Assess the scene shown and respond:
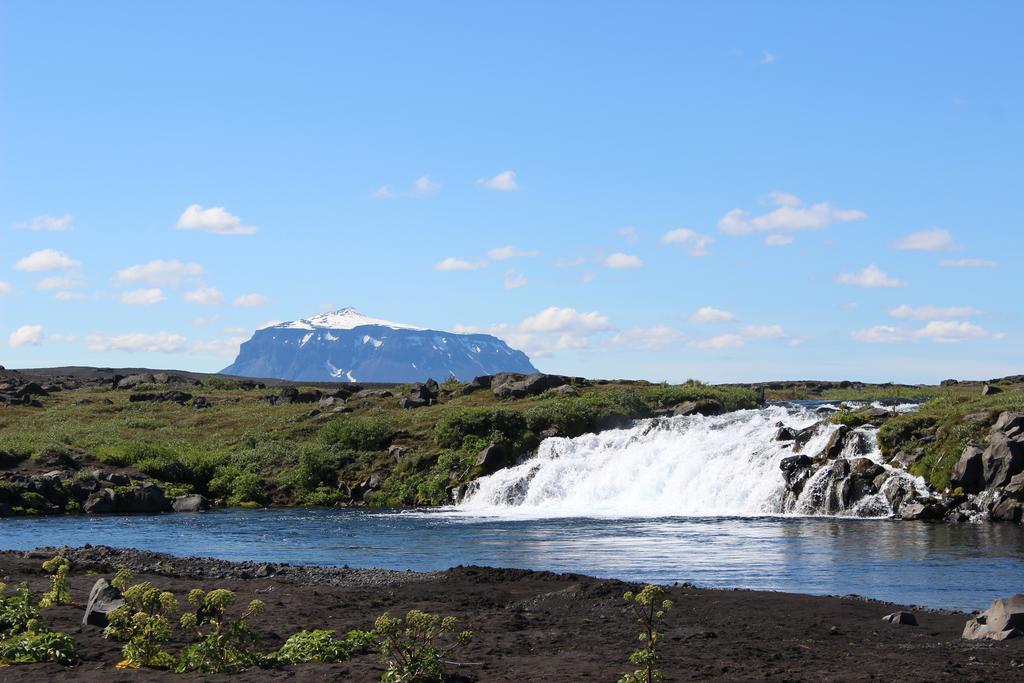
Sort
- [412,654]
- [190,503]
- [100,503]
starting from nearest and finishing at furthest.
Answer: [412,654]
[100,503]
[190,503]

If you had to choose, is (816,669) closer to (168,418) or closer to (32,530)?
(32,530)

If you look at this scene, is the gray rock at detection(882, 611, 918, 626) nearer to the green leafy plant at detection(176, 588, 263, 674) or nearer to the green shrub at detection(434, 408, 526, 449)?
the green leafy plant at detection(176, 588, 263, 674)

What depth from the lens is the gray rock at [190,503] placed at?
54550mm

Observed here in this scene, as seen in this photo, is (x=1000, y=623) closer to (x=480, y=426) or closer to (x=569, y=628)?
(x=569, y=628)

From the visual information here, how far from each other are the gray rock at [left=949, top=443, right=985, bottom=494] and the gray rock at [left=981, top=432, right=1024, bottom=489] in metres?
0.19

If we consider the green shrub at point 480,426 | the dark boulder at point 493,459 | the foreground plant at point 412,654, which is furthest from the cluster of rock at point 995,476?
the foreground plant at point 412,654

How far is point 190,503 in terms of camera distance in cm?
5491

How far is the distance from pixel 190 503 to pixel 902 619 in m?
41.9

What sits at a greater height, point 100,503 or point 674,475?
point 674,475

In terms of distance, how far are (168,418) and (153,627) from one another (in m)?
72.0

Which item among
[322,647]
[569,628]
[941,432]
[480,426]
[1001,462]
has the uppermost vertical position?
[941,432]

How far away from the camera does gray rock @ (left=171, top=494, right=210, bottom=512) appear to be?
5455 cm

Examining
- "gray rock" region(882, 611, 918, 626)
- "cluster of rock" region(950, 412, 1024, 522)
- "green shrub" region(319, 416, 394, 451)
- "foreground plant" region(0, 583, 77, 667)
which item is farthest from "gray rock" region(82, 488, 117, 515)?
"gray rock" region(882, 611, 918, 626)

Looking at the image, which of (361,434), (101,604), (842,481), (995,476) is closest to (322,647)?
(101,604)
